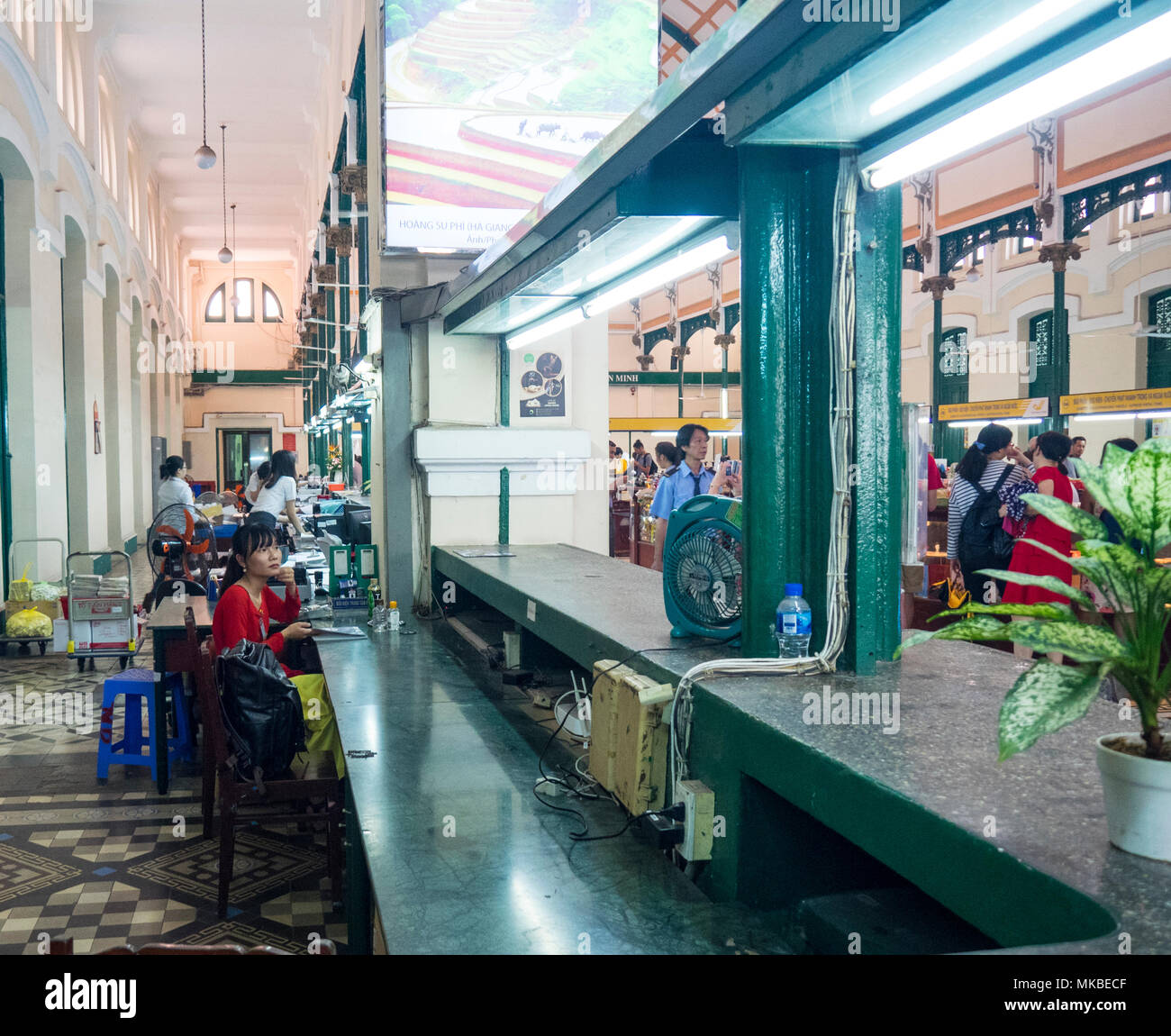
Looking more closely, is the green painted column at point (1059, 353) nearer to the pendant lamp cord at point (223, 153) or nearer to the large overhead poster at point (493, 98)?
the large overhead poster at point (493, 98)

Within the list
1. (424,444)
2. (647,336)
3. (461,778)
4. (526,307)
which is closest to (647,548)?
(424,444)

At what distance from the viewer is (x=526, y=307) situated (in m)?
5.06

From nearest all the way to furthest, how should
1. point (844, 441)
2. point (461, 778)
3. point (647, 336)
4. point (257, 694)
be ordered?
1. point (844, 441)
2. point (461, 778)
3. point (257, 694)
4. point (647, 336)

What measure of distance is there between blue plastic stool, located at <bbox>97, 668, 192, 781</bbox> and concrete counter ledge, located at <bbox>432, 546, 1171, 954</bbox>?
3.14m

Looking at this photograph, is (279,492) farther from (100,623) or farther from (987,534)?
→ (987,534)

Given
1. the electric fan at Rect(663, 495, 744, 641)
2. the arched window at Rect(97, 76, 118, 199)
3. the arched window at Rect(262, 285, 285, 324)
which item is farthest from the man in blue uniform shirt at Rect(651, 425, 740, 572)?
the arched window at Rect(262, 285, 285, 324)

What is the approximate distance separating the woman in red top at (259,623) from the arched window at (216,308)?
25.9 m

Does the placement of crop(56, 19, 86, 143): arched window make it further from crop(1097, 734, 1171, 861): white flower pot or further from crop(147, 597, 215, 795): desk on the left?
crop(1097, 734, 1171, 861): white flower pot

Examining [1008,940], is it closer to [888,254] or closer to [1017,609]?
[1017,609]

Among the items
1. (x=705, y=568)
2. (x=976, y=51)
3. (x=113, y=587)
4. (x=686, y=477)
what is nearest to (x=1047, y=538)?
(x=686, y=477)

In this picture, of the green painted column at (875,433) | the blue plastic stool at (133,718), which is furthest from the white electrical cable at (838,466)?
the blue plastic stool at (133,718)

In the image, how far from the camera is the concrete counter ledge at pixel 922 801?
1.41 metres

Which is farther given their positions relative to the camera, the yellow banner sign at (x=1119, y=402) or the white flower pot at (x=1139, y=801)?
the yellow banner sign at (x=1119, y=402)

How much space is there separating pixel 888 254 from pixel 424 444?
3.71 m
